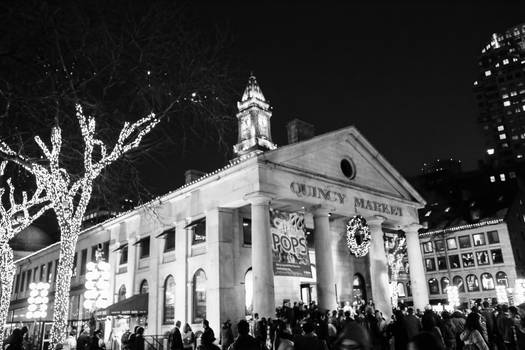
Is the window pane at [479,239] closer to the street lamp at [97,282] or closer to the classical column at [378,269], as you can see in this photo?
the classical column at [378,269]

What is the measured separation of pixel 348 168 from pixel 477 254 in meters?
36.3

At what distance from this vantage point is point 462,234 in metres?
59.0

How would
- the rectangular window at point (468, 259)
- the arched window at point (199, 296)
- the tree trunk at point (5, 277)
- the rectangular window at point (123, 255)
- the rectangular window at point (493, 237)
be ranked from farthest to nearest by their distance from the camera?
the rectangular window at point (468, 259) < the rectangular window at point (493, 237) < the rectangular window at point (123, 255) < the arched window at point (199, 296) < the tree trunk at point (5, 277)

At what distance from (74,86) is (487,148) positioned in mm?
133759

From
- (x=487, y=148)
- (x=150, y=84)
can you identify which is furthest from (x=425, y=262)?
(x=487, y=148)

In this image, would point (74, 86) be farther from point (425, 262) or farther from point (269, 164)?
point (425, 262)

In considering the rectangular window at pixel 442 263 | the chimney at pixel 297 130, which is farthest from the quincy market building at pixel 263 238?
the rectangular window at pixel 442 263

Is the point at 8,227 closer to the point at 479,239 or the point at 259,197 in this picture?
the point at 259,197

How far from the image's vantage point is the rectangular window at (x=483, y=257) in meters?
55.8

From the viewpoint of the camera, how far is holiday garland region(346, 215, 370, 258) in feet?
88.1

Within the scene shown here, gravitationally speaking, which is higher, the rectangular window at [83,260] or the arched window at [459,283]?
the rectangular window at [83,260]

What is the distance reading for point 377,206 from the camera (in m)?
30.4

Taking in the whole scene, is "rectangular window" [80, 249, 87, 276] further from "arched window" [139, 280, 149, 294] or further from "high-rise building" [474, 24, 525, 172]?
"high-rise building" [474, 24, 525, 172]

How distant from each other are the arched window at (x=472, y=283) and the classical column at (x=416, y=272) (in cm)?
2898
